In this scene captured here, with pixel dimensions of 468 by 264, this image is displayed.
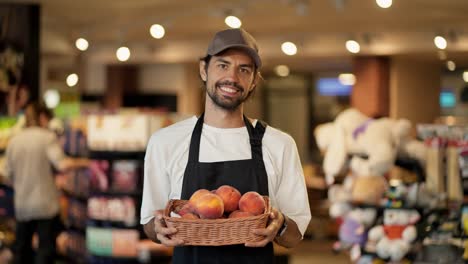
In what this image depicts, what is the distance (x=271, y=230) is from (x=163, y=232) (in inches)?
13.3

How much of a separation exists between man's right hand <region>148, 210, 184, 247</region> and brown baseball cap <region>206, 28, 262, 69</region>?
1.91 ft

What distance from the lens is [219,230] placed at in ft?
9.66

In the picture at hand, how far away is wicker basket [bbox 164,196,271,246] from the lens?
115 inches

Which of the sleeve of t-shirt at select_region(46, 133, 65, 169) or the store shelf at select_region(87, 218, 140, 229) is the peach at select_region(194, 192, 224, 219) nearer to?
the sleeve of t-shirt at select_region(46, 133, 65, 169)

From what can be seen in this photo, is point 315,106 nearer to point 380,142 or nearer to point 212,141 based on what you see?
point 380,142

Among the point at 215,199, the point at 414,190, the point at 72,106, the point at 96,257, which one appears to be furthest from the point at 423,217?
the point at 72,106

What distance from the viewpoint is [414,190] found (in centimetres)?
708

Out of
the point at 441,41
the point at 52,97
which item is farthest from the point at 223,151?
the point at 52,97

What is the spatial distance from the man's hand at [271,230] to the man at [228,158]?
0.27ft

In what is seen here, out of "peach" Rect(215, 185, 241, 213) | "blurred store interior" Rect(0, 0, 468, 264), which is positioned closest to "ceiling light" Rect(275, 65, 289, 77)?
"blurred store interior" Rect(0, 0, 468, 264)

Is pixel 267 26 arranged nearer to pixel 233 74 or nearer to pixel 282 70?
pixel 282 70

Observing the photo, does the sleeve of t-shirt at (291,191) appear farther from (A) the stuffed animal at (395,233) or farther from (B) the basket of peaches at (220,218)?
(A) the stuffed animal at (395,233)

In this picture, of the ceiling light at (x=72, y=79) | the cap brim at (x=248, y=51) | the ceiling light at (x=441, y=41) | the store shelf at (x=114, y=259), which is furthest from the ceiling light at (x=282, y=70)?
the cap brim at (x=248, y=51)

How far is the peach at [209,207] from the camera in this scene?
9.78 feet
